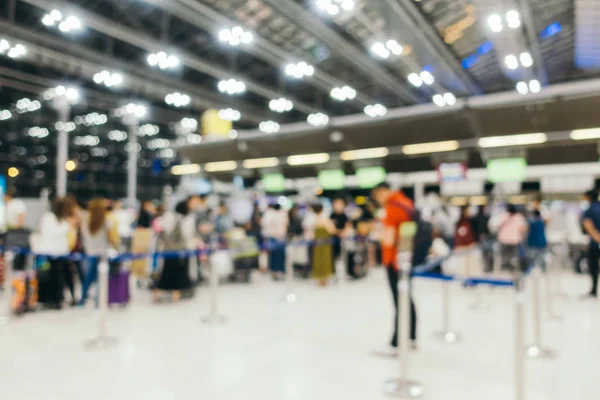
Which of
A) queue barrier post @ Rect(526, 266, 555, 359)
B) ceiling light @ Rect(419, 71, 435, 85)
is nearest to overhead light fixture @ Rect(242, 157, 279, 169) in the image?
ceiling light @ Rect(419, 71, 435, 85)

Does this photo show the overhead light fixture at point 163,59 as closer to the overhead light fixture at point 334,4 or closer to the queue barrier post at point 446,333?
the overhead light fixture at point 334,4

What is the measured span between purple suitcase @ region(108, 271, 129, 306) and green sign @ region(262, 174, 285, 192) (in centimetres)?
1064

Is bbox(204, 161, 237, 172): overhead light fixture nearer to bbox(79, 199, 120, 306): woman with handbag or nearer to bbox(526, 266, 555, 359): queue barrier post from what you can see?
bbox(79, 199, 120, 306): woman with handbag

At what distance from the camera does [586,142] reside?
11406 millimetres

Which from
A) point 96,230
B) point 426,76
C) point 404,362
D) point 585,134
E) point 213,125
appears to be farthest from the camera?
point 213,125

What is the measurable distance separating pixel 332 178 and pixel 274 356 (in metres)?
11.5

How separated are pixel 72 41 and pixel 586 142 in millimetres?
13403

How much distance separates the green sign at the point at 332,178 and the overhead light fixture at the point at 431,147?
2654 mm

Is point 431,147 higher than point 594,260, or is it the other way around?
point 431,147

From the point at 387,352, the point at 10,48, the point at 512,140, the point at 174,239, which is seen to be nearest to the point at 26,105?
the point at 10,48

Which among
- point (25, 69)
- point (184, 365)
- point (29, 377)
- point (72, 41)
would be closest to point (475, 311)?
→ point (184, 365)

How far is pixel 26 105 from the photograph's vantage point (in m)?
17.5

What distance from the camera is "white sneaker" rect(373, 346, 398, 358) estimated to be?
14.4ft

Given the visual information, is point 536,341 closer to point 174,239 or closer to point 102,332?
point 102,332
